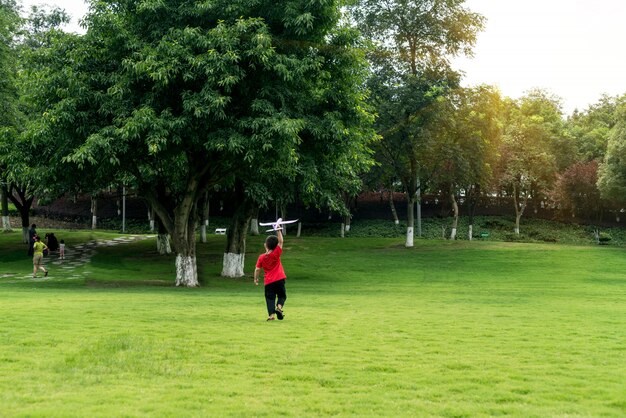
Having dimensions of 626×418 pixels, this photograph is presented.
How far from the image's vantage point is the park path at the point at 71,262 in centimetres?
3158

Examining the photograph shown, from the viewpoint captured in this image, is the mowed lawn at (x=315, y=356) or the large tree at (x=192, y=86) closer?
the mowed lawn at (x=315, y=356)

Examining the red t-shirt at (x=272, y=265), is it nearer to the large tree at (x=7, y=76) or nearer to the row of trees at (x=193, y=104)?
the row of trees at (x=193, y=104)

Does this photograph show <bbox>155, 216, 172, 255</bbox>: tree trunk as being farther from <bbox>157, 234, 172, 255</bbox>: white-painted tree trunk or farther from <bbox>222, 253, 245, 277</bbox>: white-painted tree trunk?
<bbox>222, 253, 245, 277</bbox>: white-painted tree trunk

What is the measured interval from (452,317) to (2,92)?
2869 centimetres

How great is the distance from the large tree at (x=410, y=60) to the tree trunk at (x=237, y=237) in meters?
14.4

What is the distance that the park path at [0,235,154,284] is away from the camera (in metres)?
31.6

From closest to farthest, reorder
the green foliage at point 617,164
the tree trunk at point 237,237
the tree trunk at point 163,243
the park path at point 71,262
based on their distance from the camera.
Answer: the park path at point 71,262 → the tree trunk at point 237,237 → the tree trunk at point 163,243 → the green foliage at point 617,164

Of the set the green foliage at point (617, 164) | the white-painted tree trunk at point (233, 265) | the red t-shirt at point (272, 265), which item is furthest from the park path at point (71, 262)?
the green foliage at point (617, 164)

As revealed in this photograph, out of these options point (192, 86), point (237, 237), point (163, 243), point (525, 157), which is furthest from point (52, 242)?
point (525, 157)

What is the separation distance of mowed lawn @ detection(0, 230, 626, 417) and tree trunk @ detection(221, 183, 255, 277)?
9416mm

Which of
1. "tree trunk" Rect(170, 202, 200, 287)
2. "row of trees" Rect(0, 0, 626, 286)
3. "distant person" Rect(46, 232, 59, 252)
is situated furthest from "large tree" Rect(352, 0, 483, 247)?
"distant person" Rect(46, 232, 59, 252)

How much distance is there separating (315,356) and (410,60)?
38.4 meters

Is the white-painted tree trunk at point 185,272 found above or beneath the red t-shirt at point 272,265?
beneath

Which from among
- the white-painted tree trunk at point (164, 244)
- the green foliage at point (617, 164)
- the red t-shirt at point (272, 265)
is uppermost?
the green foliage at point (617, 164)
